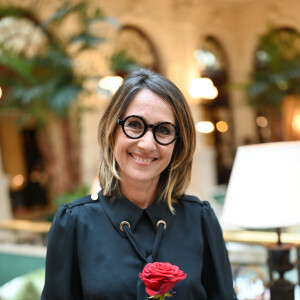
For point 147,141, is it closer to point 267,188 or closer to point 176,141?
point 176,141

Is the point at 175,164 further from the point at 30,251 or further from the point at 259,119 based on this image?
the point at 259,119

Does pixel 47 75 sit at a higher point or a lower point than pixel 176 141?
higher

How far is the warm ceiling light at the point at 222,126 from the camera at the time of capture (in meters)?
15.9

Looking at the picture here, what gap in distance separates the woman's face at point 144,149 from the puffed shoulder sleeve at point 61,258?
232 mm

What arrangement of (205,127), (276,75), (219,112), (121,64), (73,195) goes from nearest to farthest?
(73,195) → (121,64) → (276,75) → (205,127) → (219,112)

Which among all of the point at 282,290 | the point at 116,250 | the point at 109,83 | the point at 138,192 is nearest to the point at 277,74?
the point at 109,83

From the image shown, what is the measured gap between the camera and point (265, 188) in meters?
2.36

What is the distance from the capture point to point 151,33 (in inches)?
526

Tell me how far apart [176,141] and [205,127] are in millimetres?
13451

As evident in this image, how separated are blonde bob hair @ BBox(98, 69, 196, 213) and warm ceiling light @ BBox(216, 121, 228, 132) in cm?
1425

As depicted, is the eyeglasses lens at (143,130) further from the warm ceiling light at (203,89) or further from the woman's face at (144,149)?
the warm ceiling light at (203,89)

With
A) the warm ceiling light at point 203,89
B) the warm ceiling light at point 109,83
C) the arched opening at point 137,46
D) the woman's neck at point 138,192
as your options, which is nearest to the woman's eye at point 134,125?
the woman's neck at point 138,192

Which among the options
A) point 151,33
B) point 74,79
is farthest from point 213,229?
point 151,33

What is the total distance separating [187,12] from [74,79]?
6212 mm
